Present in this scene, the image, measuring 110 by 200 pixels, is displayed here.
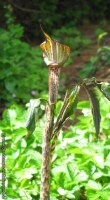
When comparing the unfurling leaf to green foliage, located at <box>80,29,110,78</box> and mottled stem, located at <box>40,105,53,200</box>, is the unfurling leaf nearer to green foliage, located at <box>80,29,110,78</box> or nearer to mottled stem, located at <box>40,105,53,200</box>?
mottled stem, located at <box>40,105,53,200</box>

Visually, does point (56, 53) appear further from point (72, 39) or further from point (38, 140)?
point (72, 39)

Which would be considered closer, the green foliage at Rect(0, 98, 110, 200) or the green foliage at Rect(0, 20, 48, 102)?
the green foliage at Rect(0, 98, 110, 200)

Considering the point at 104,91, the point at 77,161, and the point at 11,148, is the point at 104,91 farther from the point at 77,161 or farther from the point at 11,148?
the point at 11,148

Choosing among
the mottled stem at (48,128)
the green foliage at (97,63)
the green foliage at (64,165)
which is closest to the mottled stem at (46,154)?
the mottled stem at (48,128)

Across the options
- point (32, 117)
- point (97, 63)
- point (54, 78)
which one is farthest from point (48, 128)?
point (97, 63)

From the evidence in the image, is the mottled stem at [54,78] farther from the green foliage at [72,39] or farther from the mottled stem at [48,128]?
the green foliage at [72,39]

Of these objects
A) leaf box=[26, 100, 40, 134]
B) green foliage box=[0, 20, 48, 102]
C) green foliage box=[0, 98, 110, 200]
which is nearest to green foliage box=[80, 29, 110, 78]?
green foliage box=[0, 20, 48, 102]
